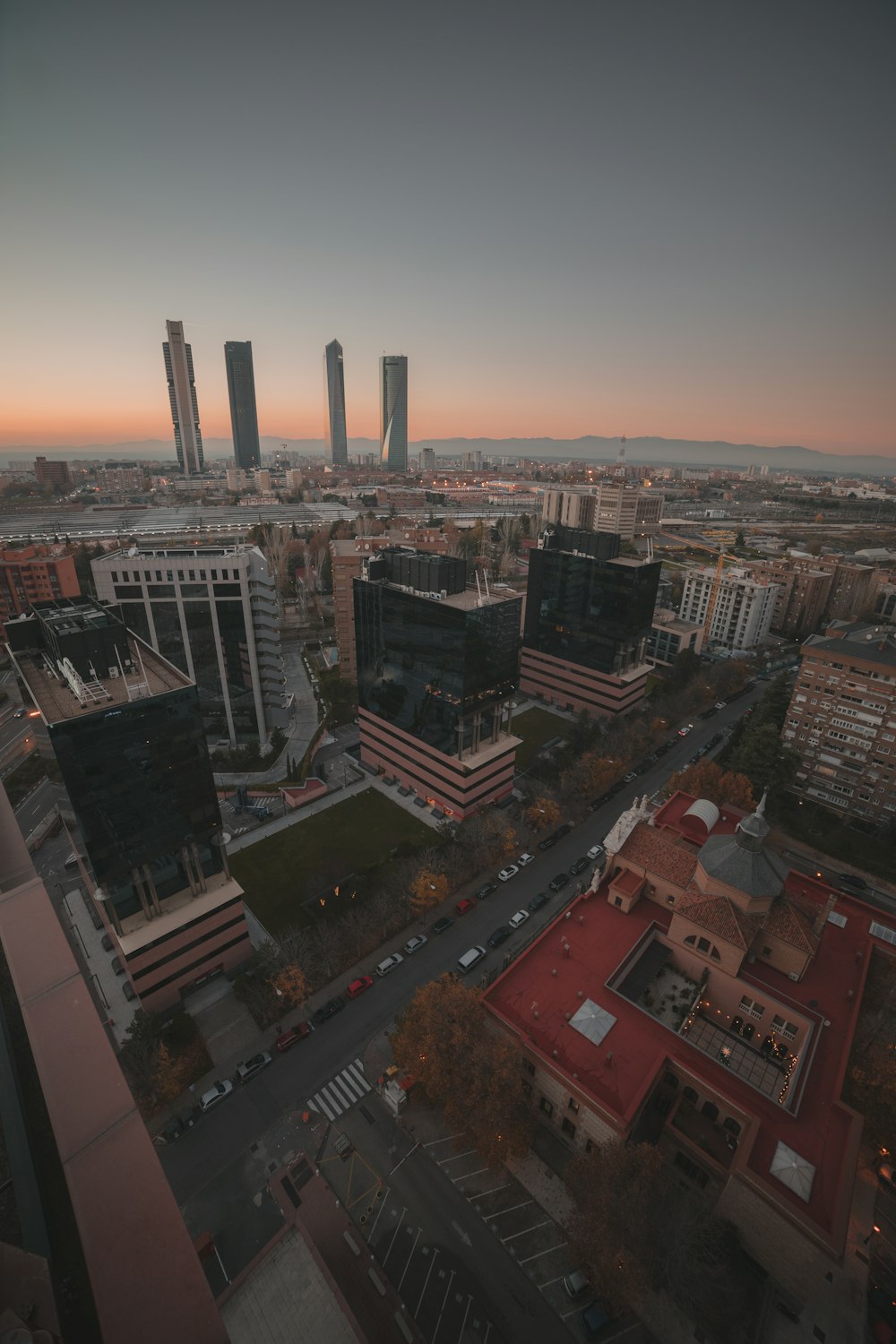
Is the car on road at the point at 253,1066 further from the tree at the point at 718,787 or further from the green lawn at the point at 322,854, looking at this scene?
the tree at the point at 718,787

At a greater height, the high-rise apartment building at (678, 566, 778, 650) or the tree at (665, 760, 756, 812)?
the high-rise apartment building at (678, 566, 778, 650)

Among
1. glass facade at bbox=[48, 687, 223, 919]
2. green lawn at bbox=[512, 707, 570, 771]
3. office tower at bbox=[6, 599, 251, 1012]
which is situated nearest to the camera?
glass facade at bbox=[48, 687, 223, 919]

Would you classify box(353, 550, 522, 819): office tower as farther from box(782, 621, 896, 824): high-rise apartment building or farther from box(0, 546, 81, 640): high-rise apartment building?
box(0, 546, 81, 640): high-rise apartment building

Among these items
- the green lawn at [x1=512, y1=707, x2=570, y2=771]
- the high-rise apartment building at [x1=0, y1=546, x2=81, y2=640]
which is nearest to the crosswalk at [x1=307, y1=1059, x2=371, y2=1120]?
the green lawn at [x1=512, y1=707, x2=570, y2=771]

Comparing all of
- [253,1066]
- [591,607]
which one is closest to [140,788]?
[253,1066]

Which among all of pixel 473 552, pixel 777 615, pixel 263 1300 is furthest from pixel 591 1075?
pixel 473 552
